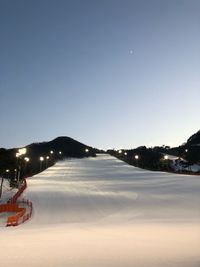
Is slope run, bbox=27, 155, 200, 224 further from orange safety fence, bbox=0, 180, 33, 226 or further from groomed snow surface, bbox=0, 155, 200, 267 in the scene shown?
orange safety fence, bbox=0, 180, 33, 226

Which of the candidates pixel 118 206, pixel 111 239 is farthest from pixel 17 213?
pixel 111 239

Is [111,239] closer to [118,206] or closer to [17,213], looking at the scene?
[17,213]

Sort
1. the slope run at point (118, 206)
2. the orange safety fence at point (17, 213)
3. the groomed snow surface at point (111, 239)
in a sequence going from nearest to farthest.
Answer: the groomed snow surface at point (111, 239) → the orange safety fence at point (17, 213) → the slope run at point (118, 206)

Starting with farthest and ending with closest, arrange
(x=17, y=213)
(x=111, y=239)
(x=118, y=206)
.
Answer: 1. (x=118, y=206)
2. (x=17, y=213)
3. (x=111, y=239)

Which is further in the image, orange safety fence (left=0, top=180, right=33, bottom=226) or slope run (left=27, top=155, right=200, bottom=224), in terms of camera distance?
slope run (left=27, top=155, right=200, bottom=224)

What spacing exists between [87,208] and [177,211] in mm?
7864

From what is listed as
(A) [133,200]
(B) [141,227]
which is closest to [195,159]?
(A) [133,200]

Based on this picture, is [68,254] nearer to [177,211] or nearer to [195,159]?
[177,211]

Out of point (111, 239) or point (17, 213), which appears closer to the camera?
point (111, 239)

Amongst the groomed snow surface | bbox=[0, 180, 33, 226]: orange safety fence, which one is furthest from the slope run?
bbox=[0, 180, 33, 226]: orange safety fence

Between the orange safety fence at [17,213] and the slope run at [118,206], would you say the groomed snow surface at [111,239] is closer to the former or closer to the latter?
the slope run at [118,206]

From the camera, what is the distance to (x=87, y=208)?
31672 mm

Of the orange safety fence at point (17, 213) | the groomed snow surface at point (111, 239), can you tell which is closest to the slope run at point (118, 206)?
the groomed snow surface at point (111, 239)

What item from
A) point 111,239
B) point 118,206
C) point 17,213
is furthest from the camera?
point 118,206
